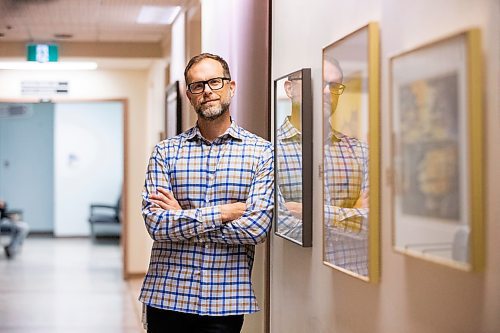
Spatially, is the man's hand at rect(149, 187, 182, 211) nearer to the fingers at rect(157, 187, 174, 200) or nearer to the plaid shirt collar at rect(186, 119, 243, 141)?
the fingers at rect(157, 187, 174, 200)

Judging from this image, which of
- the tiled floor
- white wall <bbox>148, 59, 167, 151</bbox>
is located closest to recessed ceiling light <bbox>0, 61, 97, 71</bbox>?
white wall <bbox>148, 59, 167, 151</bbox>

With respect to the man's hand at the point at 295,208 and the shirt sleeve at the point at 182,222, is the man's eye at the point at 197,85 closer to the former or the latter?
the shirt sleeve at the point at 182,222

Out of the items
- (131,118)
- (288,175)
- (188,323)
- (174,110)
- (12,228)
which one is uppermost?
(131,118)

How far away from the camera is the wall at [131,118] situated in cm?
1029

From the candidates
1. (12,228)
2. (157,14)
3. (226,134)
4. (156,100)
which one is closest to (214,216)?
(226,134)

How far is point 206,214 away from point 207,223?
0.03m

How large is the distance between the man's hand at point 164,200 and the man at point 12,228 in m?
10.0

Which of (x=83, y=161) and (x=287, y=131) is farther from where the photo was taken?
(x=83, y=161)

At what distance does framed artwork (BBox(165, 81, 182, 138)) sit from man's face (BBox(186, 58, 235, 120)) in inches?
142

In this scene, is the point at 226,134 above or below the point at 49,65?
below

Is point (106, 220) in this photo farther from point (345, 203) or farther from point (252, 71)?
point (345, 203)

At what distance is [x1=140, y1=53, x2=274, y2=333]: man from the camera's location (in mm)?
2721

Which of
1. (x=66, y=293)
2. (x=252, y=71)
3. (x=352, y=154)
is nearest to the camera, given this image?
(x=352, y=154)

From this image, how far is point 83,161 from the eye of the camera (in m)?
15.8
